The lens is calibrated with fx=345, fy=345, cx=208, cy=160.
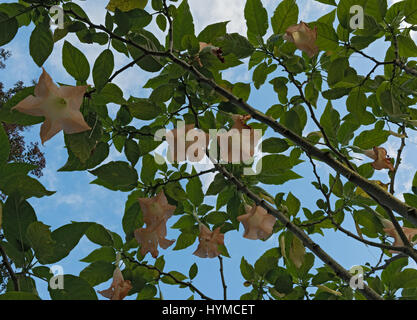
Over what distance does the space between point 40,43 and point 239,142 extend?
22.1 inches

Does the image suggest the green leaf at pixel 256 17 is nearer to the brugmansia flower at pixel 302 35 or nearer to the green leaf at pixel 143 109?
the brugmansia flower at pixel 302 35

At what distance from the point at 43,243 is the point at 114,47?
2.43ft

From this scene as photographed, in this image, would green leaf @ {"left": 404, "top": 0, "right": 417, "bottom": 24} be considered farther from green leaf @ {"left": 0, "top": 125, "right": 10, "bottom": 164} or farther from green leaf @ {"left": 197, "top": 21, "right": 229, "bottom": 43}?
green leaf @ {"left": 0, "top": 125, "right": 10, "bottom": 164}

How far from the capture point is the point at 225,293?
1.09 metres

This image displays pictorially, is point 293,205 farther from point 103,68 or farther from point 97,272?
point 103,68

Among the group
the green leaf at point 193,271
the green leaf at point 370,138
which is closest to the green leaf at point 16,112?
the green leaf at point 193,271

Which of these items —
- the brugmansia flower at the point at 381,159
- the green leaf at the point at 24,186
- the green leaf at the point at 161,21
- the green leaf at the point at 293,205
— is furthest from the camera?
the green leaf at the point at 293,205

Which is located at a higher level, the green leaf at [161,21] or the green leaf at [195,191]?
the green leaf at [161,21]

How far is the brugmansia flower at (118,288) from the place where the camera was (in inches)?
37.7

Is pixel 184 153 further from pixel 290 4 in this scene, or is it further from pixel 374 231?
pixel 374 231

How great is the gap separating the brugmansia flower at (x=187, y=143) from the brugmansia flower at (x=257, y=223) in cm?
21

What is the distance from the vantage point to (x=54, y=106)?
71 cm

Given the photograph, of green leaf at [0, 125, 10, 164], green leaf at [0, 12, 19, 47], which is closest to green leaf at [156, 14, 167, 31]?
green leaf at [0, 12, 19, 47]

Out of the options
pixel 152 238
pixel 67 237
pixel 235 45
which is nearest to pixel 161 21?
pixel 235 45
